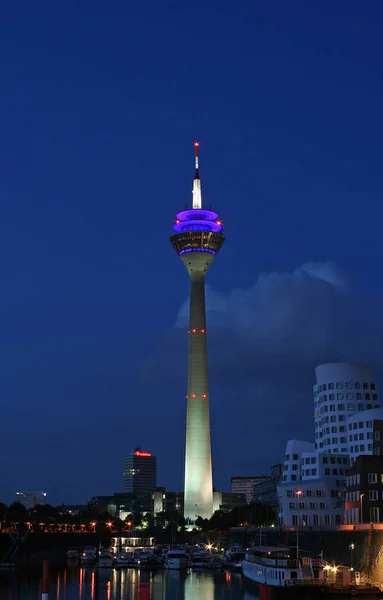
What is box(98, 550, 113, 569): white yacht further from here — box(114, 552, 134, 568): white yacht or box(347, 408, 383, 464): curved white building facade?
box(347, 408, 383, 464): curved white building facade

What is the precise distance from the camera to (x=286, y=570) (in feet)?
312

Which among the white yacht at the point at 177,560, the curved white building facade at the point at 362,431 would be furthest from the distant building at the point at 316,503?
the white yacht at the point at 177,560

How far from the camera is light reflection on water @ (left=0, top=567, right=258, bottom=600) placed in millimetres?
108500

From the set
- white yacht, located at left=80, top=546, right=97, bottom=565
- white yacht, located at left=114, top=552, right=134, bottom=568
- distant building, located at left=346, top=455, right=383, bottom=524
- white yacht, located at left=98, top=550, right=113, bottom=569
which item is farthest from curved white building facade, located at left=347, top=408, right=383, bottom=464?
white yacht, located at left=80, top=546, right=97, bottom=565

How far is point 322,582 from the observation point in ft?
299

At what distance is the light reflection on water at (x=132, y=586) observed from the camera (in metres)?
108

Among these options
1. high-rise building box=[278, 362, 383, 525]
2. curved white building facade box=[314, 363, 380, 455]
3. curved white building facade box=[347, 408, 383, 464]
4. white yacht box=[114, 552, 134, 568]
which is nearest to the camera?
white yacht box=[114, 552, 134, 568]

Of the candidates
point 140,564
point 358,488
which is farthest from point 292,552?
point 140,564

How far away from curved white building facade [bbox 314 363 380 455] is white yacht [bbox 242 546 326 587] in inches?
2944

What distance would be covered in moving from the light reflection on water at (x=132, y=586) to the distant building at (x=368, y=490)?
69.1 ft

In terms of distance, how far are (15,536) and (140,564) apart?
140 feet

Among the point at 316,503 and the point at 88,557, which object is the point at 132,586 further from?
the point at 88,557

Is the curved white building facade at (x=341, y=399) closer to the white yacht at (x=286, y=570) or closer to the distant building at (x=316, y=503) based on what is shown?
the distant building at (x=316, y=503)

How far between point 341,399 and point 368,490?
185 ft
